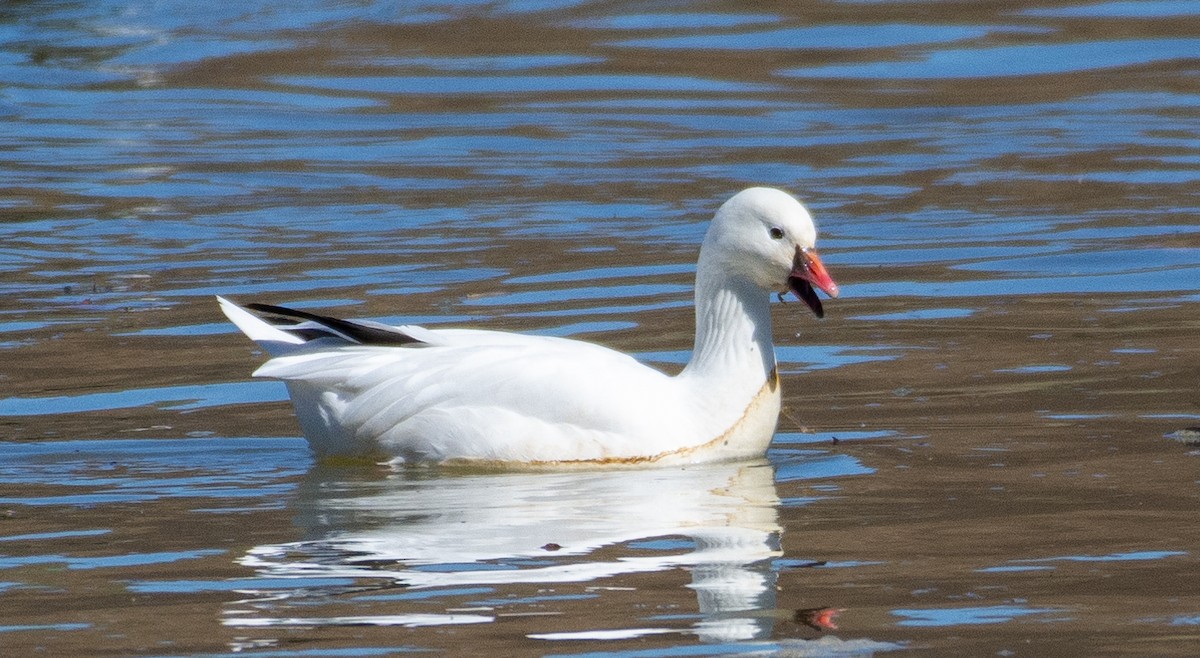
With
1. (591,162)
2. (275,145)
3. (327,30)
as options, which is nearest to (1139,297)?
(591,162)

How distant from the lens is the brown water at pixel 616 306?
5.29 m

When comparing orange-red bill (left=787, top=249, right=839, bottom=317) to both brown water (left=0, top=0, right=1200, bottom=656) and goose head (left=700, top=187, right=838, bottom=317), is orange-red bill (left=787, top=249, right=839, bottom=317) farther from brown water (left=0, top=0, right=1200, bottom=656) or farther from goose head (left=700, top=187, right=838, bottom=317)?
brown water (left=0, top=0, right=1200, bottom=656)

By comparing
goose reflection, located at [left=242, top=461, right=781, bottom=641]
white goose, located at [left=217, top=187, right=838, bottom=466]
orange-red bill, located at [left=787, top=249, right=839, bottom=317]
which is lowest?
goose reflection, located at [left=242, top=461, right=781, bottom=641]

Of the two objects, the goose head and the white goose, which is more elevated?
the goose head

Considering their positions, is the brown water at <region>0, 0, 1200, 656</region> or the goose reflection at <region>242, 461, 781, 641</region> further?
the goose reflection at <region>242, 461, 781, 641</region>

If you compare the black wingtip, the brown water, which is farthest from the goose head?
the black wingtip

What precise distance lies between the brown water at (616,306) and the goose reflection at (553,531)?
0.02 metres

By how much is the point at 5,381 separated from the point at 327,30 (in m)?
14.3

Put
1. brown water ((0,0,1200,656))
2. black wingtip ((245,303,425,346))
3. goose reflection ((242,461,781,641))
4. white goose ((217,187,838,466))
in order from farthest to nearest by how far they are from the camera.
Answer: black wingtip ((245,303,425,346)), white goose ((217,187,838,466)), goose reflection ((242,461,781,641)), brown water ((0,0,1200,656))

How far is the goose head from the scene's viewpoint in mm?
7184

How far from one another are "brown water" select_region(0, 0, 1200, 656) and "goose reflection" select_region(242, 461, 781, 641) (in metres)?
0.02

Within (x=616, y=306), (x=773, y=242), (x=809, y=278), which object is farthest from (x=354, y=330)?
(x=616, y=306)

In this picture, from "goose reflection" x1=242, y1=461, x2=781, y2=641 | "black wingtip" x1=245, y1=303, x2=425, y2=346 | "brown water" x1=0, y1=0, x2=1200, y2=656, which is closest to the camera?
"brown water" x1=0, y1=0, x2=1200, y2=656

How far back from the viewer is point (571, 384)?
23.2 feet
